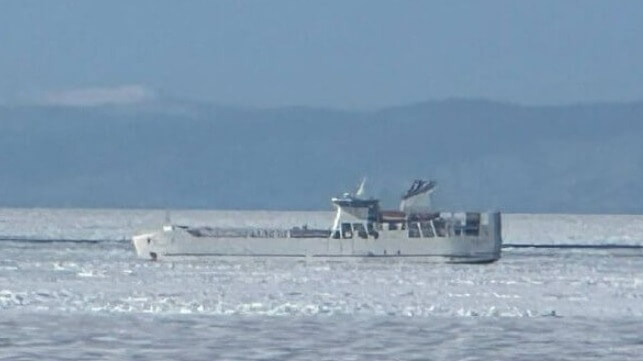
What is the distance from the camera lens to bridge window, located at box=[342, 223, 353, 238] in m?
115

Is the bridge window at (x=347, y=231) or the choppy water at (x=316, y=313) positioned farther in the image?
the bridge window at (x=347, y=231)

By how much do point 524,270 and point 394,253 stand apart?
865 cm

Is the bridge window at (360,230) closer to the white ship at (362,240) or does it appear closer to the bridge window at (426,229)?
the white ship at (362,240)

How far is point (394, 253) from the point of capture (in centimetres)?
11550

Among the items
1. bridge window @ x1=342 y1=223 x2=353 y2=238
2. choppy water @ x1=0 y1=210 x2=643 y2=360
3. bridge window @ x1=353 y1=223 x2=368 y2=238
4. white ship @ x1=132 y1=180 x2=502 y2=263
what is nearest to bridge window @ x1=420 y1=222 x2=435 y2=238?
white ship @ x1=132 y1=180 x2=502 y2=263

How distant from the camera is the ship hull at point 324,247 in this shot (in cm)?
11506

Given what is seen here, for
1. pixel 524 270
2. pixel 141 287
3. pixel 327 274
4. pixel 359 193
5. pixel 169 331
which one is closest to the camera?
pixel 169 331

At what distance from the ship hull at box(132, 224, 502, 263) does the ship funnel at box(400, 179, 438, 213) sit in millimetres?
6623

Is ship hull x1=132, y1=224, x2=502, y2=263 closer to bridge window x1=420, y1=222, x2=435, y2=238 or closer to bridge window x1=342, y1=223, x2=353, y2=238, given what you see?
bridge window x1=342, y1=223, x2=353, y2=238

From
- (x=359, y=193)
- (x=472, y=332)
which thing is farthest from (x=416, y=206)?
(x=472, y=332)

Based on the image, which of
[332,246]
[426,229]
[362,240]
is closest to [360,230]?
[362,240]

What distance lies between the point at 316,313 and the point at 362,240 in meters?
53.6

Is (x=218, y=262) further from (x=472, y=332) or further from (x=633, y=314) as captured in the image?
(x=472, y=332)

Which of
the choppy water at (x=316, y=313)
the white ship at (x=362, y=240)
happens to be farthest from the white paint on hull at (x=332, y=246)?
the choppy water at (x=316, y=313)
